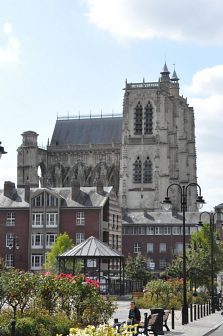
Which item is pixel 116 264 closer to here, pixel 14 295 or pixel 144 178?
pixel 144 178

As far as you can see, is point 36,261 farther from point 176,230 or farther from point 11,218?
point 176,230

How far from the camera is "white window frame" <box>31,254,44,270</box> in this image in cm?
8269

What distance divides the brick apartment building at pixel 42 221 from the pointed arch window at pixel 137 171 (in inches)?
1721

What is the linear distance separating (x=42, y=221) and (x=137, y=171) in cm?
4692

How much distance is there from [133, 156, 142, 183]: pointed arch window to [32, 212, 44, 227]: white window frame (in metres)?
46.0

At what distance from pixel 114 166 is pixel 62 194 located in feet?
163

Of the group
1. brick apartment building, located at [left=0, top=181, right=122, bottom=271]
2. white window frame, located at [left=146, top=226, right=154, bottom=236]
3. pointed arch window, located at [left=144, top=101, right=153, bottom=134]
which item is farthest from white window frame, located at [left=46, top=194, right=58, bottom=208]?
pointed arch window, located at [left=144, top=101, right=153, bottom=134]

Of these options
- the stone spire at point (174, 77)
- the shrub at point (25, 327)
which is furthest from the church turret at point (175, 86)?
the shrub at point (25, 327)

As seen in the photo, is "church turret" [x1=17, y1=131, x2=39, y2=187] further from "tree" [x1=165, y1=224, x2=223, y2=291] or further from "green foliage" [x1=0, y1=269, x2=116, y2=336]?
"green foliage" [x1=0, y1=269, x2=116, y2=336]

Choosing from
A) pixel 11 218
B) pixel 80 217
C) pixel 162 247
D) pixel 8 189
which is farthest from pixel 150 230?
pixel 11 218

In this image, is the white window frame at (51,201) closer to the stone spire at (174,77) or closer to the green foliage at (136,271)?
the green foliage at (136,271)

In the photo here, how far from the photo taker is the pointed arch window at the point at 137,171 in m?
128

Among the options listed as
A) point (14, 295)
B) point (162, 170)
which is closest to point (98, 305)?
point (14, 295)

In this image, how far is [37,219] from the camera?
275ft
